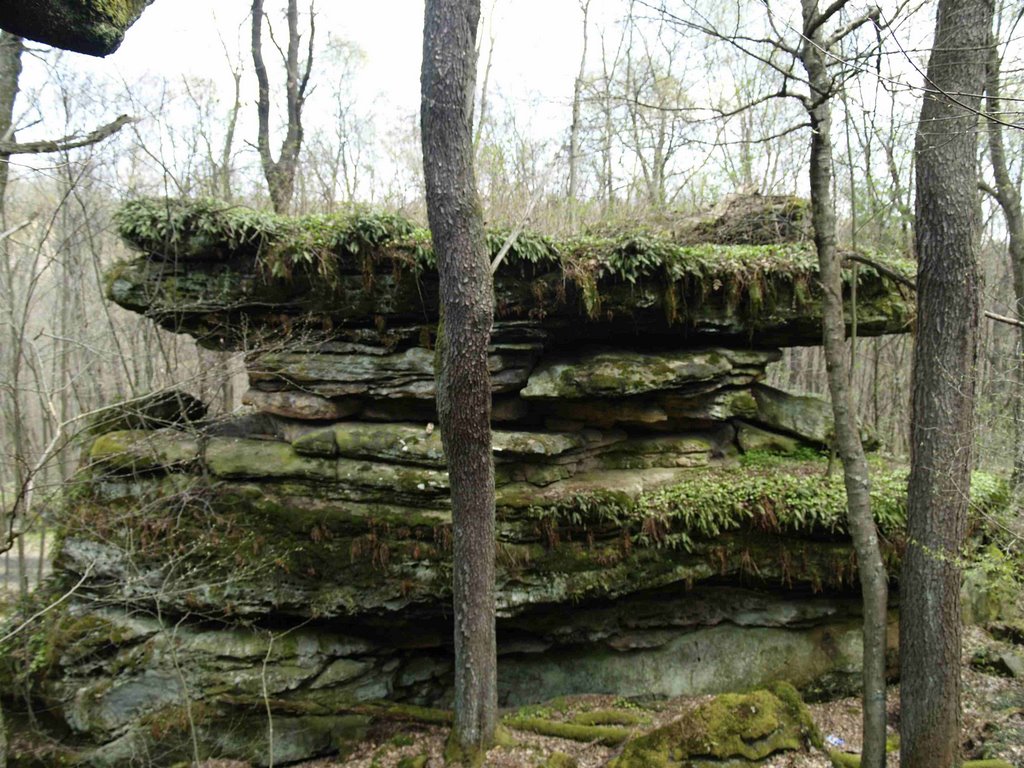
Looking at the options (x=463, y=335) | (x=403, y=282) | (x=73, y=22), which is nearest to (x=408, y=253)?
(x=403, y=282)

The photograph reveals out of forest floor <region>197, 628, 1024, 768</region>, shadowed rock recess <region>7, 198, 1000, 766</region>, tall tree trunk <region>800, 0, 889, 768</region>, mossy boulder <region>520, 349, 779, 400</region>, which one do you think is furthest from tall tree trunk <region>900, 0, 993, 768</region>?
mossy boulder <region>520, 349, 779, 400</region>

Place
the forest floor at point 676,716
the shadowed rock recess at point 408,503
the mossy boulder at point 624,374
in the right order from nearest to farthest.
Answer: the forest floor at point 676,716
the shadowed rock recess at point 408,503
the mossy boulder at point 624,374

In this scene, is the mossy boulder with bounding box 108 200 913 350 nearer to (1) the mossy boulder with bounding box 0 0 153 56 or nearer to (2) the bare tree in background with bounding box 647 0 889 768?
(2) the bare tree in background with bounding box 647 0 889 768

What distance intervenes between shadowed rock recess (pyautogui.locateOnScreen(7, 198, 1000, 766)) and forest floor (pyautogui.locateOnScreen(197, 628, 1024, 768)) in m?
0.28

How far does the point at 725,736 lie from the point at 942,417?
3.39 meters

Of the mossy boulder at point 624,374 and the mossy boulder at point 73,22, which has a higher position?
the mossy boulder at point 73,22

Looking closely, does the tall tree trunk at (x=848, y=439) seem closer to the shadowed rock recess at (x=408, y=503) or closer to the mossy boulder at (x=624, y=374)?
the shadowed rock recess at (x=408, y=503)

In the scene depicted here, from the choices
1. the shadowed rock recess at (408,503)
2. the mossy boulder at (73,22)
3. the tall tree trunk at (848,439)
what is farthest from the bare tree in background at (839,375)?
the mossy boulder at (73,22)

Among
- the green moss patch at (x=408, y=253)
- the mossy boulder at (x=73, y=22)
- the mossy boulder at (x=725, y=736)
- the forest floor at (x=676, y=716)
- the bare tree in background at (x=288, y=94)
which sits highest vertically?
the bare tree in background at (x=288, y=94)

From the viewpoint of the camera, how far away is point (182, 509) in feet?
22.2

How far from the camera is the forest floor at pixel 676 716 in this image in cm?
544

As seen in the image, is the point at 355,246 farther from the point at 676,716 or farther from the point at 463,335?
the point at 676,716

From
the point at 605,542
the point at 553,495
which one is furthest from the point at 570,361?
the point at 605,542

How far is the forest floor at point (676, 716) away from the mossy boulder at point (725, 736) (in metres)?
0.14
